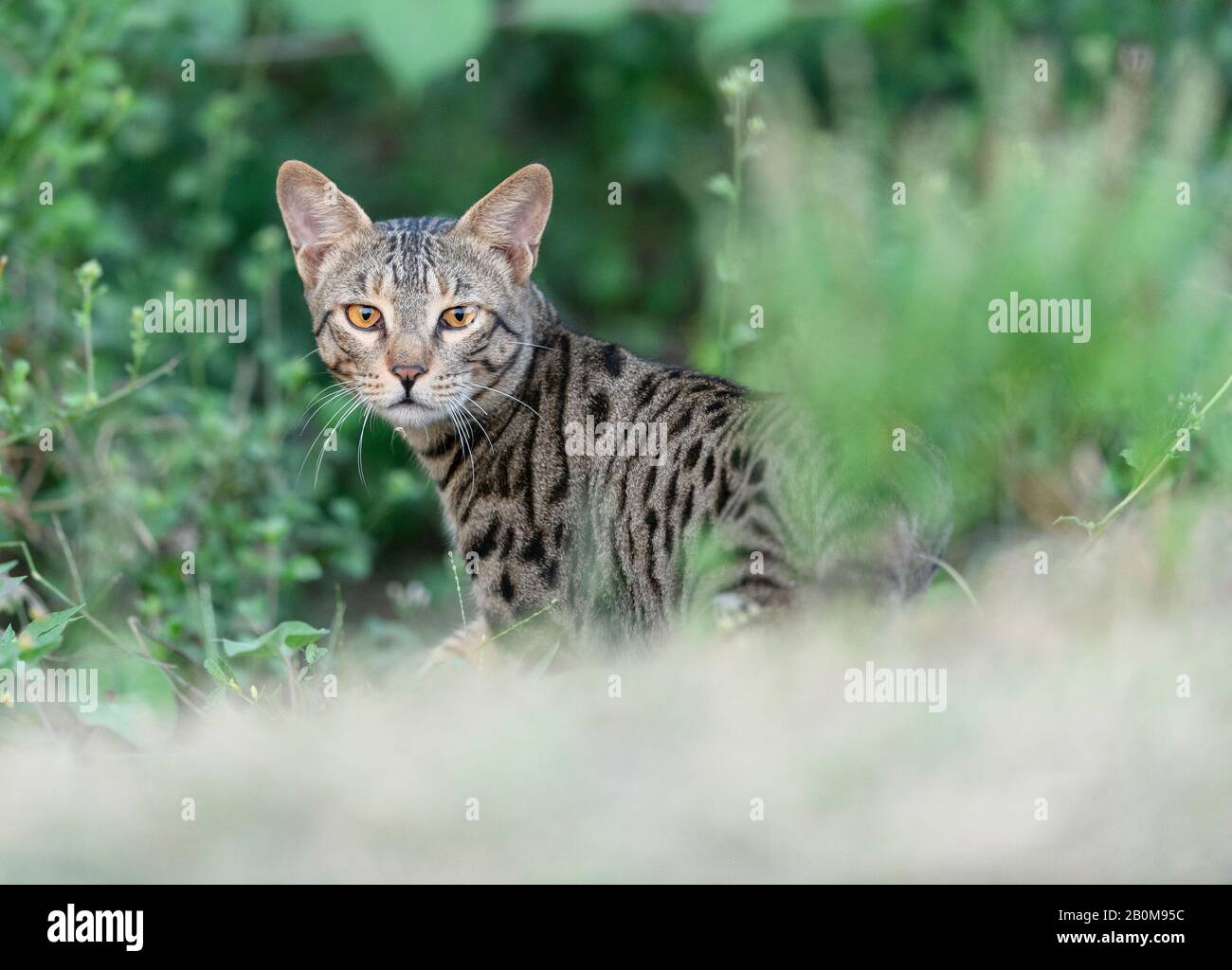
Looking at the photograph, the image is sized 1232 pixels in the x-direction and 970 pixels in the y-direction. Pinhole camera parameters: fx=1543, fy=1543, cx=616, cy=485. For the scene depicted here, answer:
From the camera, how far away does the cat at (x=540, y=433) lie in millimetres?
4102

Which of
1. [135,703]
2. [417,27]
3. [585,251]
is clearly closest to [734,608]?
[135,703]

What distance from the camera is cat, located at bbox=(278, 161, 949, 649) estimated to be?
161 inches

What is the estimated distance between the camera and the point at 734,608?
386cm

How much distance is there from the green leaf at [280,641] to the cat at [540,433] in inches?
24.7

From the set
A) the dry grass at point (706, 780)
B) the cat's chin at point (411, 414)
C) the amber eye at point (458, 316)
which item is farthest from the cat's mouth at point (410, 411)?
the dry grass at point (706, 780)

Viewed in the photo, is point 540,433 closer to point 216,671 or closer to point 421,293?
point 421,293

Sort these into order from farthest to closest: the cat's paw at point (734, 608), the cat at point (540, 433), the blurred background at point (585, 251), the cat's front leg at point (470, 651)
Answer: the blurred background at point (585, 251)
the cat's front leg at point (470, 651)
the cat at point (540, 433)
the cat's paw at point (734, 608)

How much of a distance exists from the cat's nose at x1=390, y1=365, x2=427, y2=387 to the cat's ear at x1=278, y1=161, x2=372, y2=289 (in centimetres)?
52

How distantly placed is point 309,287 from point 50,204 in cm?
192

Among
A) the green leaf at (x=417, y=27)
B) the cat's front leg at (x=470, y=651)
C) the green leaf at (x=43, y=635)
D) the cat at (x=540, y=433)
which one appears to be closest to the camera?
the green leaf at (x=43, y=635)

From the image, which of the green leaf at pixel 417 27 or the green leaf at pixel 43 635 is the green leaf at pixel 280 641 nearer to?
the green leaf at pixel 43 635

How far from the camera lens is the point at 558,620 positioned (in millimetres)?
4332

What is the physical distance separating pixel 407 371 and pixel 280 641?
88cm

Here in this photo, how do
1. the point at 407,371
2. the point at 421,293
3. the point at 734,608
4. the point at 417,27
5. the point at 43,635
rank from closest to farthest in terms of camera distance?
the point at 734,608 → the point at 43,635 → the point at 407,371 → the point at 421,293 → the point at 417,27
